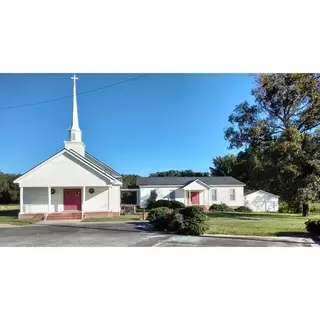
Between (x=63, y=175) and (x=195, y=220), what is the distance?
2.47 m

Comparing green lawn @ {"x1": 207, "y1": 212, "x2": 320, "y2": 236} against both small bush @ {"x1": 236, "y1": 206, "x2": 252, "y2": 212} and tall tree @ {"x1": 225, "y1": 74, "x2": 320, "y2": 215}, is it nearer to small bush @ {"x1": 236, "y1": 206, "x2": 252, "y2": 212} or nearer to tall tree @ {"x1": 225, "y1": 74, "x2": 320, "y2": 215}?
small bush @ {"x1": 236, "y1": 206, "x2": 252, "y2": 212}

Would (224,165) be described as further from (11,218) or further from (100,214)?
(11,218)

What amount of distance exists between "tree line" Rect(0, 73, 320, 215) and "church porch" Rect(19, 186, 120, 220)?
0.28 metres

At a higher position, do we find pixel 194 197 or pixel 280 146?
pixel 280 146

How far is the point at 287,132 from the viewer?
553cm

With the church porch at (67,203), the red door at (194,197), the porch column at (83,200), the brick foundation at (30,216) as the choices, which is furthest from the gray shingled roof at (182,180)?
the brick foundation at (30,216)

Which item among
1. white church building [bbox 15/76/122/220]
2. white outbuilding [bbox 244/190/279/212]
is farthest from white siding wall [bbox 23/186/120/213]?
white outbuilding [bbox 244/190/279/212]

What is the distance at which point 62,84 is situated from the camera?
5.39 m

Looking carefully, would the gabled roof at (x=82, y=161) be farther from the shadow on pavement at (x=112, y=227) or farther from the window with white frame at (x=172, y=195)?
the window with white frame at (x=172, y=195)

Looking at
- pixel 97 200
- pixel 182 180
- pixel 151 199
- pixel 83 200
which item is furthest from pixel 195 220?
pixel 83 200
